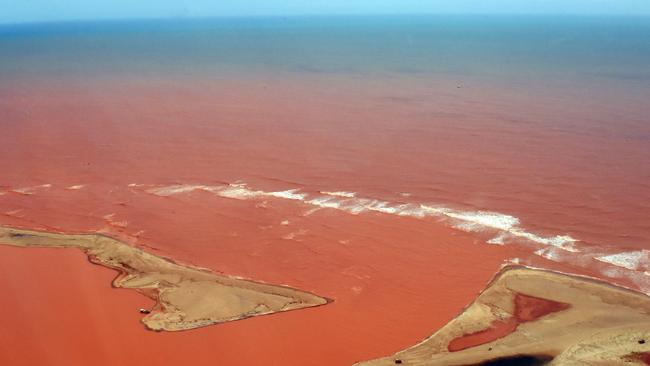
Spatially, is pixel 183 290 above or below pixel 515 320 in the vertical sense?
above


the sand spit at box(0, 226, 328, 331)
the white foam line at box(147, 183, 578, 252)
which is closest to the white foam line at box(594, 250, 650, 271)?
the white foam line at box(147, 183, 578, 252)

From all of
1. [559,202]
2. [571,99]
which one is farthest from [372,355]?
[571,99]

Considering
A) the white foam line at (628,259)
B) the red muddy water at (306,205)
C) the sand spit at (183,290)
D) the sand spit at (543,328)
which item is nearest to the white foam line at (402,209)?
the red muddy water at (306,205)

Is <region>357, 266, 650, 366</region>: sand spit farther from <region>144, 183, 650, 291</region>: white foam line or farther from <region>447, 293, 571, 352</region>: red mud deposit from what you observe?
<region>144, 183, 650, 291</region>: white foam line

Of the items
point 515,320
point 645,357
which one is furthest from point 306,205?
point 645,357

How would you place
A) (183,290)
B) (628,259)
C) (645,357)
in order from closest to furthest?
(645,357) < (183,290) < (628,259)

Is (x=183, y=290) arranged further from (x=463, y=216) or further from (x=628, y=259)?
(x=628, y=259)
